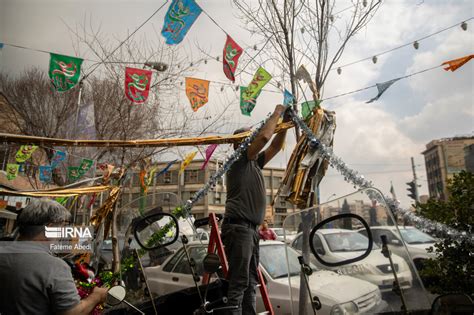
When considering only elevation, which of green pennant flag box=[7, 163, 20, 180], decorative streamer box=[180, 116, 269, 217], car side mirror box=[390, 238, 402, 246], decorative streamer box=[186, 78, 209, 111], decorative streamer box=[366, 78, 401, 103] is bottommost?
car side mirror box=[390, 238, 402, 246]

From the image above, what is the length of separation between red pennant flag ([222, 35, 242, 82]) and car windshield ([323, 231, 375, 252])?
537cm

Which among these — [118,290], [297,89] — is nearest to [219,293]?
[118,290]

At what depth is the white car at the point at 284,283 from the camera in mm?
1825

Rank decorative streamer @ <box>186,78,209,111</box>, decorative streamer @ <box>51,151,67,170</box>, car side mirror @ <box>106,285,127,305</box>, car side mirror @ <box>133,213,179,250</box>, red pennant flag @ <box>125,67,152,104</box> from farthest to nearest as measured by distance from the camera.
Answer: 1. decorative streamer @ <box>51,151,67,170</box>
2. decorative streamer @ <box>186,78,209,111</box>
3. red pennant flag @ <box>125,67,152,104</box>
4. car side mirror @ <box>133,213,179,250</box>
5. car side mirror @ <box>106,285,127,305</box>

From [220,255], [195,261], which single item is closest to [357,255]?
[220,255]

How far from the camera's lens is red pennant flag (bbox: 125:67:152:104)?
7.61 metres

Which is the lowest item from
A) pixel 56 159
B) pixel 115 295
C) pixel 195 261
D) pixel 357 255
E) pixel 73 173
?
pixel 115 295

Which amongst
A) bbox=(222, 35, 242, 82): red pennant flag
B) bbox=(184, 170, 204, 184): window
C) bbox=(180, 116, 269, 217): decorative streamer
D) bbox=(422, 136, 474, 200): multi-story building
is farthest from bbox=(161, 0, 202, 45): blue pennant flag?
bbox=(184, 170, 204, 184): window

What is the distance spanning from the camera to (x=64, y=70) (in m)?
6.91

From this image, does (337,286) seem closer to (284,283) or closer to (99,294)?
(99,294)

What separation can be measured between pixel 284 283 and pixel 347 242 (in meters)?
2.76

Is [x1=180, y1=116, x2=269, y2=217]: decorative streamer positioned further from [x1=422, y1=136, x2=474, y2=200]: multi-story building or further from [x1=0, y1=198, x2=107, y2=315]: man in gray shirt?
[x1=422, y1=136, x2=474, y2=200]: multi-story building

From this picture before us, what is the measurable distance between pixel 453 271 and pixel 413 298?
203cm

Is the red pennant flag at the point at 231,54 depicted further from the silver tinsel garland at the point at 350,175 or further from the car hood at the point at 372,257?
the car hood at the point at 372,257
